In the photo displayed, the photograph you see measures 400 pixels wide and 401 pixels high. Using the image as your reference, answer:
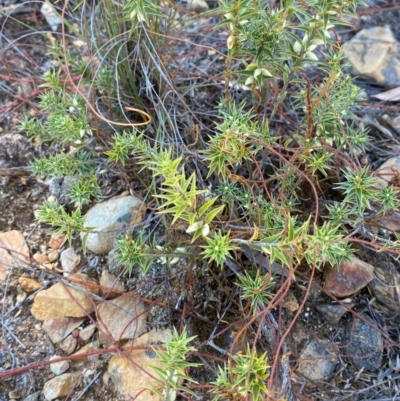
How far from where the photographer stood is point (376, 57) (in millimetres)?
2395

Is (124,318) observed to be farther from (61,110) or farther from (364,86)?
(364,86)

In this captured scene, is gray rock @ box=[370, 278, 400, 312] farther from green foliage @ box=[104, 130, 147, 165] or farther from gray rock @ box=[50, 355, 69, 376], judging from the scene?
gray rock @ box=[50, 355, 69, 376]

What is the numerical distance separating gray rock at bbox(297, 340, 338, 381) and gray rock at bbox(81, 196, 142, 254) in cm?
79

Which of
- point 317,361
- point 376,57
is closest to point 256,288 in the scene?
point 317,361

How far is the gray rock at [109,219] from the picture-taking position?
1861 millimetres

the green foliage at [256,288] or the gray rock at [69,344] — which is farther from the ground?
the green foliage at [256,288]

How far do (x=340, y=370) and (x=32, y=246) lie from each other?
1.29 m

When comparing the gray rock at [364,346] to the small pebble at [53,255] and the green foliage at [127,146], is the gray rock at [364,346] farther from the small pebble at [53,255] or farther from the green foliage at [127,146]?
the small pebble at [53,255]

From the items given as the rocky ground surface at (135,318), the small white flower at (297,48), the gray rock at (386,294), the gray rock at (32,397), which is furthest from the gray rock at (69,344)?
the small white flower at (297,48)

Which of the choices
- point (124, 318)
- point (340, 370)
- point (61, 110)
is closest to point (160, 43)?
point (61, 110)

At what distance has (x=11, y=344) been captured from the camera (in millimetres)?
1761

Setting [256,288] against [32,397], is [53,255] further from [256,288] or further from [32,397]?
[256,288]

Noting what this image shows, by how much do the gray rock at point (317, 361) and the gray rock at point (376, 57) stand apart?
1374 millimetres

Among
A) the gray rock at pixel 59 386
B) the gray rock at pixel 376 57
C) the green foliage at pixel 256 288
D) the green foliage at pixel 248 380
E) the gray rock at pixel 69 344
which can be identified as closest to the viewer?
the green foliage at pixel 248 380
